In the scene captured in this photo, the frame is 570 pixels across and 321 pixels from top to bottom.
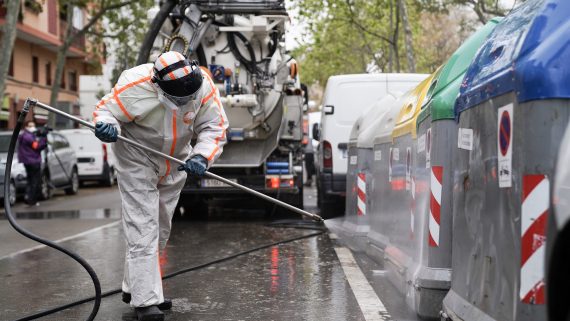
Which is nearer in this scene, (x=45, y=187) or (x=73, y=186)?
(x=45, y=187)

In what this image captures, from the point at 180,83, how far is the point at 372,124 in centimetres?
414

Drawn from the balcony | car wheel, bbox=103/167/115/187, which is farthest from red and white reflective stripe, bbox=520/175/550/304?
the balcony

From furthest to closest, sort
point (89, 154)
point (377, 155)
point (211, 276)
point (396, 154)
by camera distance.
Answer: point (89, 154)
point (377, 155)
point (211, 276)
point (396, 154)

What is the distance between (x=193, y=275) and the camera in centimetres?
784

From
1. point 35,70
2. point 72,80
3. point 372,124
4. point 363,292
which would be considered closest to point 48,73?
point 35,70

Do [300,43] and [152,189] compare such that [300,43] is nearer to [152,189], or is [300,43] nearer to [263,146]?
[263,146]

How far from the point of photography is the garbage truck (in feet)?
42.5

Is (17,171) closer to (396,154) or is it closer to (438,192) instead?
(396,154)

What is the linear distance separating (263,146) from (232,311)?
7.49 meters

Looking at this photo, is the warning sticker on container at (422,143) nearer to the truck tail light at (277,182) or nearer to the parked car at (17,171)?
the truck tail light at (277,182)

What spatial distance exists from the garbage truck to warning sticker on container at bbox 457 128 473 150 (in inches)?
327

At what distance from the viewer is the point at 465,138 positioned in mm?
4680

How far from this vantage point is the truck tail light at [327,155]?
45.7 feet

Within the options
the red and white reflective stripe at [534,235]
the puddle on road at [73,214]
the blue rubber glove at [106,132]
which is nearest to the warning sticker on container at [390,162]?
the blue rubber glove at [106,132]
